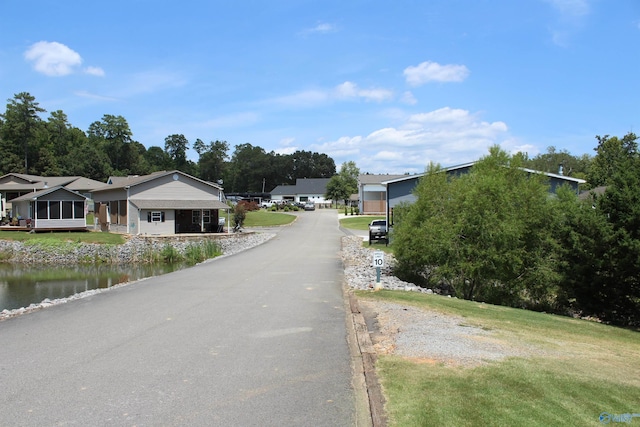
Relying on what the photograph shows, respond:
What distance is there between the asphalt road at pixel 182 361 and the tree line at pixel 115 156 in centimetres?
9219

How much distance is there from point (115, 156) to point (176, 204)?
83.2 m

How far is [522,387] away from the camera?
19.4 feet

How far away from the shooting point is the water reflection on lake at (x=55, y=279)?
20.0 m

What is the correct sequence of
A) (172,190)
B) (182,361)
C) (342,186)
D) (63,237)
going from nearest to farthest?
(182,361) → (63,237) → (172,190) → (342,186)

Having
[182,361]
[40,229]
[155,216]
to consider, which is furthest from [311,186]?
[182,361]

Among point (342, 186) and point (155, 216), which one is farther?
point (342, 186)

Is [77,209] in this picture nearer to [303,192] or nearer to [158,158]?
[303,192]

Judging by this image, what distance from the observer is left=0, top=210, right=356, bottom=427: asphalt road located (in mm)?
5277

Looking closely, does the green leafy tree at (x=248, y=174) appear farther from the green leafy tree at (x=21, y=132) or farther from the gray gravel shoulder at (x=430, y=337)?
the gray gravel shoulder at (x=430, y=337)

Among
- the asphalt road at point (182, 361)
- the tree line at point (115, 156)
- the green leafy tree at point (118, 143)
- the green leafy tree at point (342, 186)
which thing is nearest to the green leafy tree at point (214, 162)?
the tree line at point (115, 156)

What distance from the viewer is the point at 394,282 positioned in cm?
1725

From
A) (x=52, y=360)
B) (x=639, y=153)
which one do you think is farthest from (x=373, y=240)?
(x=52, y=360)

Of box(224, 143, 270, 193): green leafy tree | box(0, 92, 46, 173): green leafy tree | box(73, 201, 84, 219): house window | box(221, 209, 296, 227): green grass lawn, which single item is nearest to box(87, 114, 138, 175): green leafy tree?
box(0, 92, 46, 173): green leafy tree

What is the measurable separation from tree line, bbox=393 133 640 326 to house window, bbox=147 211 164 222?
2749cm
